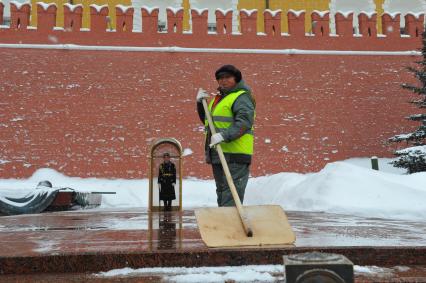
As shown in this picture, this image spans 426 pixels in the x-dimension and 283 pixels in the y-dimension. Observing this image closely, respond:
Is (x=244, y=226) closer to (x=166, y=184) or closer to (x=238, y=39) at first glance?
(x=166, y=184)

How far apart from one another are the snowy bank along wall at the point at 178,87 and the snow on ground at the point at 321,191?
15.1 inches

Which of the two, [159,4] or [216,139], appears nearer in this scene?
[216,139]

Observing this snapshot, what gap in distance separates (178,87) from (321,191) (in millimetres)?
6146

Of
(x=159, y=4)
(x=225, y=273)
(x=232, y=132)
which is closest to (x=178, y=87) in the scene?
(x=159, y=4)

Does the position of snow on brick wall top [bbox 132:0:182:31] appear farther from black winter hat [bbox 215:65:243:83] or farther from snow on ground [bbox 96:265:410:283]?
snow on ground [bbox 96:265:410:283]

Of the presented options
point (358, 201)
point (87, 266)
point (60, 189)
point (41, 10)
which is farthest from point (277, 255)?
point (41, 10)

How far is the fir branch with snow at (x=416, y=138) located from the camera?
10656 mm

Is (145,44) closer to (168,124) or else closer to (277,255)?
(168,124)

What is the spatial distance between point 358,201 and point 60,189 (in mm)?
5772

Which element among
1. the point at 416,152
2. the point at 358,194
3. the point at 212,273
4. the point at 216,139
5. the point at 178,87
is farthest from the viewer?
the point at 178,87

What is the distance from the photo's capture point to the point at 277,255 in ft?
7.47

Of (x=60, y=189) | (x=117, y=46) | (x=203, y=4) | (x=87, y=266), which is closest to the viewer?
(x=87, y=266)

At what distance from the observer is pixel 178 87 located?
12.3 metres

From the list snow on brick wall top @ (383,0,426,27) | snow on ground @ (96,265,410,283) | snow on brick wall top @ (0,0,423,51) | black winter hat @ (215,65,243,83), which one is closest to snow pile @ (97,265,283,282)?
snow on ground @ (96,265,410,283)
